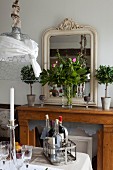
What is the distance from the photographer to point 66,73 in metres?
2.85

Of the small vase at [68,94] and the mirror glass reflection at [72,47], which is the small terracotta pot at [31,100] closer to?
the small vase at [68,94]

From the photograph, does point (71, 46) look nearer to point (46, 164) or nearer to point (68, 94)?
point (68, 94)

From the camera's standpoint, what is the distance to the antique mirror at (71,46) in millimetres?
3064

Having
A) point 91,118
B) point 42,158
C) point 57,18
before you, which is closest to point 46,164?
point 42,158

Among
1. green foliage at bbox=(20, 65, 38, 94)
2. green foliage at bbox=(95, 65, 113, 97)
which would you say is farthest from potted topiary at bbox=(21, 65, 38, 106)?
green foliage at bbox=(95, 65, 113, 97)

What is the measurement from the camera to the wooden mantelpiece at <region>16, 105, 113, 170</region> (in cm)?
279

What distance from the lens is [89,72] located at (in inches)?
120

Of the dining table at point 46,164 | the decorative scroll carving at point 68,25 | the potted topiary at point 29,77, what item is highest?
the decorative scroll carving at point 68,25

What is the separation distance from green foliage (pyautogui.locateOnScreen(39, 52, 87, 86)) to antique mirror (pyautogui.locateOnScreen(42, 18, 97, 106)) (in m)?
0.15

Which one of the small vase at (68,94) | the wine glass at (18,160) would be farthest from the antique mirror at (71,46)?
the wine glass at (18,160)

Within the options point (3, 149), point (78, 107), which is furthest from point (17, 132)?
point (3, 149)

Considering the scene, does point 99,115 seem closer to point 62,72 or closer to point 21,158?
point 62,72

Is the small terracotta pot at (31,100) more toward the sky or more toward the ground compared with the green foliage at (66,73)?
more toward the ground

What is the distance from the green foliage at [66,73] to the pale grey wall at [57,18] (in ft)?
1.06
